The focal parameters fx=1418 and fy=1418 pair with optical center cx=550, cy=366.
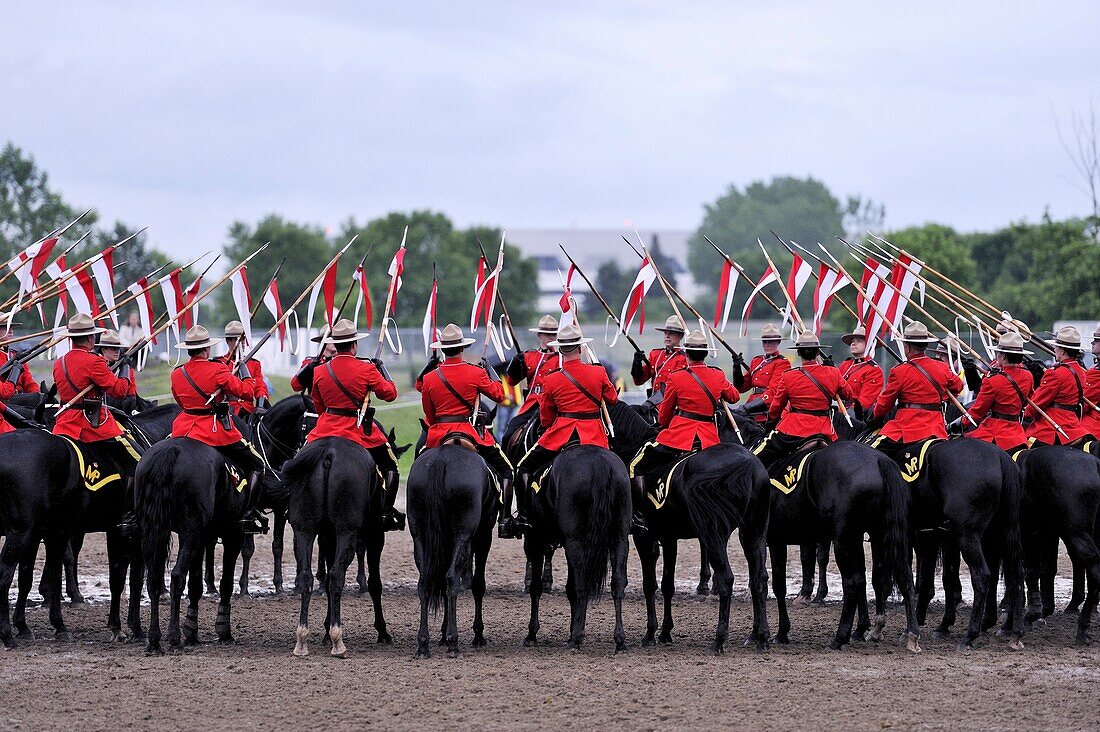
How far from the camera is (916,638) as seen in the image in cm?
1196

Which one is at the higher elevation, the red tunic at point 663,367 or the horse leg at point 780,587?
the red tunic at point 663,367

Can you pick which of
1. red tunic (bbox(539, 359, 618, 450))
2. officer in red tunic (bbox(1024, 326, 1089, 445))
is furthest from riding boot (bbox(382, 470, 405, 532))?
officer in red tunic (bbox(1024, 326, 1089, 445))

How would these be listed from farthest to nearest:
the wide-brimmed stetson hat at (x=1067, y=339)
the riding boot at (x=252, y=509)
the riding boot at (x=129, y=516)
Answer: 1. the wide-brimmed stetson hat at (x=1067, y=339)
2. the riding boot at (x=252, y=509)
3. the riding boot at (x=129, y=516)

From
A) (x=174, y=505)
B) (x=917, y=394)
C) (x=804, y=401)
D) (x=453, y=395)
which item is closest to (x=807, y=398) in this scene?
(x=804, y=401)

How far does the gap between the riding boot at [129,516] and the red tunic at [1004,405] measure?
7.68 metres

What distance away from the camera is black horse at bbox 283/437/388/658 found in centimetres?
1157

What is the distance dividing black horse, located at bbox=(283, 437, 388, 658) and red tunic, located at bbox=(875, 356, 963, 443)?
469 centimetres

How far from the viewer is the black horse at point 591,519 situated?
459 inches

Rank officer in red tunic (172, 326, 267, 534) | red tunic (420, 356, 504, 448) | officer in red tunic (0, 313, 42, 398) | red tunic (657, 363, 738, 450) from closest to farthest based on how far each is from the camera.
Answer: officer in red tunic (172, 326, 267, 534), red tunic (420, 356, 504, 448), red tunic (657, 363, 738, 450), officer in red tunic (0, 313, 42, 398)

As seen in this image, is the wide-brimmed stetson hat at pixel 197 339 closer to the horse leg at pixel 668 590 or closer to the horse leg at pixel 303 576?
the horse leg at pixel 303 576

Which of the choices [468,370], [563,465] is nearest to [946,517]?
[563,465]

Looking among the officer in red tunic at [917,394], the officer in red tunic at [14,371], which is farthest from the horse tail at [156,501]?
the officer in red tunic at [917,394]

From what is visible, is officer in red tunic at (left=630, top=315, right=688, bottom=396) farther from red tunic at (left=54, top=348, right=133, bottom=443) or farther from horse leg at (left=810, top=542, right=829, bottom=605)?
red tunic at (left=54, top=348, right=133, bottom=443)

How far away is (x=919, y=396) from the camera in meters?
12.5
